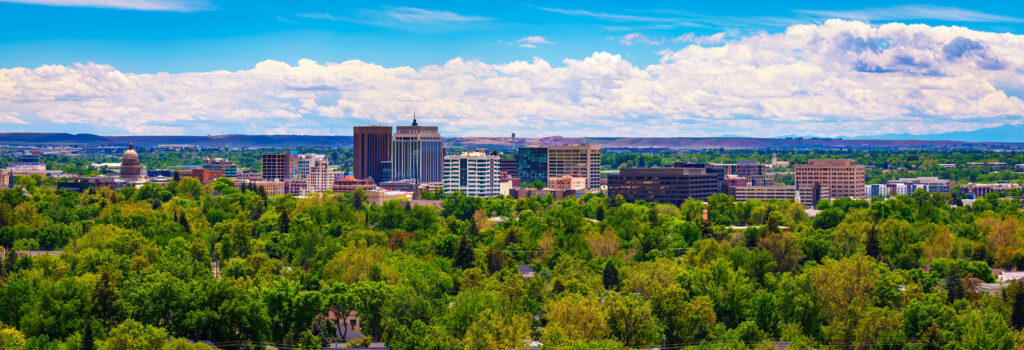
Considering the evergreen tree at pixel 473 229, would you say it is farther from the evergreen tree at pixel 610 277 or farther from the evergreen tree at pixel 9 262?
the evergreen tree at pixel 9 262

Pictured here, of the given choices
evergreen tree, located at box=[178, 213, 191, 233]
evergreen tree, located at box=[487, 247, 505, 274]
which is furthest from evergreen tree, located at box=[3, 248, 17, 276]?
evergreen tree, located at box=[487, 247, 505, 274]

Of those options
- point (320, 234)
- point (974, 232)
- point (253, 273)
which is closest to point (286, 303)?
point (253, 273)

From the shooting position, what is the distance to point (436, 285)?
87.4 metres

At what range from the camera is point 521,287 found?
86.8 metres

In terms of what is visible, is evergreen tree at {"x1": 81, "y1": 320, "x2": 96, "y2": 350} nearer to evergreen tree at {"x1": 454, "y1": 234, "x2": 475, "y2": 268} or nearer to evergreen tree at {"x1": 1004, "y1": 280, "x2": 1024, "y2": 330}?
evergreen tree at {"x1": 454, "y1": 234, "x2": 475, "y2": 268}

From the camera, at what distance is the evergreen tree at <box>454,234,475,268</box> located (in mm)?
108562

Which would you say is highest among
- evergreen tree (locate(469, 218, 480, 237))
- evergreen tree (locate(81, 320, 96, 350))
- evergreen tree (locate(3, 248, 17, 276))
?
evergreen tree (locate(3, 248, 17, 276))

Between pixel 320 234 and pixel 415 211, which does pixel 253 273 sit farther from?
pixel 415 211

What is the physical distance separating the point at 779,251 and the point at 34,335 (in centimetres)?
6623

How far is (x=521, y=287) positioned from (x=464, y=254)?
23.0 metres

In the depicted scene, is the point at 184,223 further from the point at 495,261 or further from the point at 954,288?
the point at 954,288

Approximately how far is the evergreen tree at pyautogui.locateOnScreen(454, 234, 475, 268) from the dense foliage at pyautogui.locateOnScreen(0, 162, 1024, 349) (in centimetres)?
21

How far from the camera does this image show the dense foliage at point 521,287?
71750 mm

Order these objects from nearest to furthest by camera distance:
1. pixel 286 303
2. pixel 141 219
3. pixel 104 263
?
pixel 286 303
pixel 104 263
pixel 141 219
